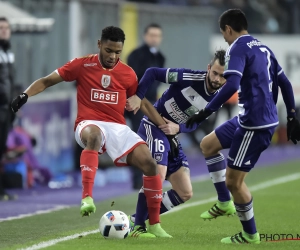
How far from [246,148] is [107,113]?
145 cm

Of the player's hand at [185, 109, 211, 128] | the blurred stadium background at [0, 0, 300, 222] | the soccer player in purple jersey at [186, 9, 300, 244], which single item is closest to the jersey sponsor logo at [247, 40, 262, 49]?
the soccer player in purple jersey at [186, 9, 300, 244]

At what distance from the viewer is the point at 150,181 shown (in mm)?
8328

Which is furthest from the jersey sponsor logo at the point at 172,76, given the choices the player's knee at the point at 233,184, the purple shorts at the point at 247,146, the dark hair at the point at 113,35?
the player's knee at the point at 233,184

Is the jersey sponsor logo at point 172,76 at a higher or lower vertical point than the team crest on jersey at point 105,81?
higher

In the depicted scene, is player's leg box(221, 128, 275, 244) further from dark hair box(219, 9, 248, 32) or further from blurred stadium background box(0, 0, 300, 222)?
blurred stadium background box(0, 0, 300, 222)

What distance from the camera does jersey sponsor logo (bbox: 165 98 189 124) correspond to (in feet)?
30.2

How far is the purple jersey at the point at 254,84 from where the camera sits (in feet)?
25.7

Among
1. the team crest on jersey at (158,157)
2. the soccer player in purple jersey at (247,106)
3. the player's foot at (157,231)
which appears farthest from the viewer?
the team crest on jersey at (158,157)

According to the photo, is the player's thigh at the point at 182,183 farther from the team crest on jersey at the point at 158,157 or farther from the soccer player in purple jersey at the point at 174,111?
the team crest on jersey at the point at 158,157

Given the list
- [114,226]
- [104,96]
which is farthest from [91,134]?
[114,226]

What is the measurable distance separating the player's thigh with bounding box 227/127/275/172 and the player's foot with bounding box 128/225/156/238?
1.02m

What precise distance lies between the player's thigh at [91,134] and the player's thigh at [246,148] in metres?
1.16

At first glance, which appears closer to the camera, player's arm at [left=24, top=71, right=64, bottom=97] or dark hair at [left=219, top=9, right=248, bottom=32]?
dark hair at [left=219, top=9, right=248, bottom=32]

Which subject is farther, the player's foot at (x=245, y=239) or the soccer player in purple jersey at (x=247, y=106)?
the player's foot at (x=245, y=239)
